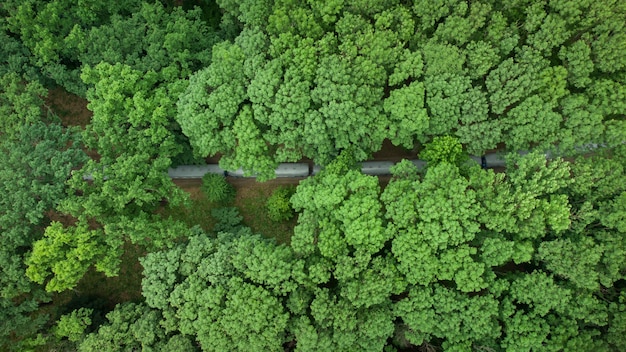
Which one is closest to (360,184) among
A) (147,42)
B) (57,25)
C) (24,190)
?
(147,42)

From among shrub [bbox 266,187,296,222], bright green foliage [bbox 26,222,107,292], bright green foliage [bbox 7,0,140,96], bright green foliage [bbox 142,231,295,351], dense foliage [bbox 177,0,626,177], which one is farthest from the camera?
shrub [bbox 266,187,296,222]

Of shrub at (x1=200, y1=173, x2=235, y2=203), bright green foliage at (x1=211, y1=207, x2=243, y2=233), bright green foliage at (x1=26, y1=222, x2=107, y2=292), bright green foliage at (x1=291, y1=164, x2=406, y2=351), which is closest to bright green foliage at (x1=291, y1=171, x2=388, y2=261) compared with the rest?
bright green foliage at (x1=291, y1=164, x2=406, y2=351)

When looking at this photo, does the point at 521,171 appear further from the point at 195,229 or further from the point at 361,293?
the point at 195,229

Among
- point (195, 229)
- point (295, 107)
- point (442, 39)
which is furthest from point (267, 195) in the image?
point (442, 39)

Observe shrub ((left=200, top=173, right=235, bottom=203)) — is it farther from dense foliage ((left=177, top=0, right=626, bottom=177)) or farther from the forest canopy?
dense foliage ((left=177, top=0, right=626, bottom=177))

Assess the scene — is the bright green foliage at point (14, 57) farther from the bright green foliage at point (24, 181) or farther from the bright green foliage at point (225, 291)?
the bright green foliage at point (225, 291)

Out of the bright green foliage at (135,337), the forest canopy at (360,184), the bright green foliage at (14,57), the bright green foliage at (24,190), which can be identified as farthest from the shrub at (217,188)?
the bright green foliage at (14,57)
